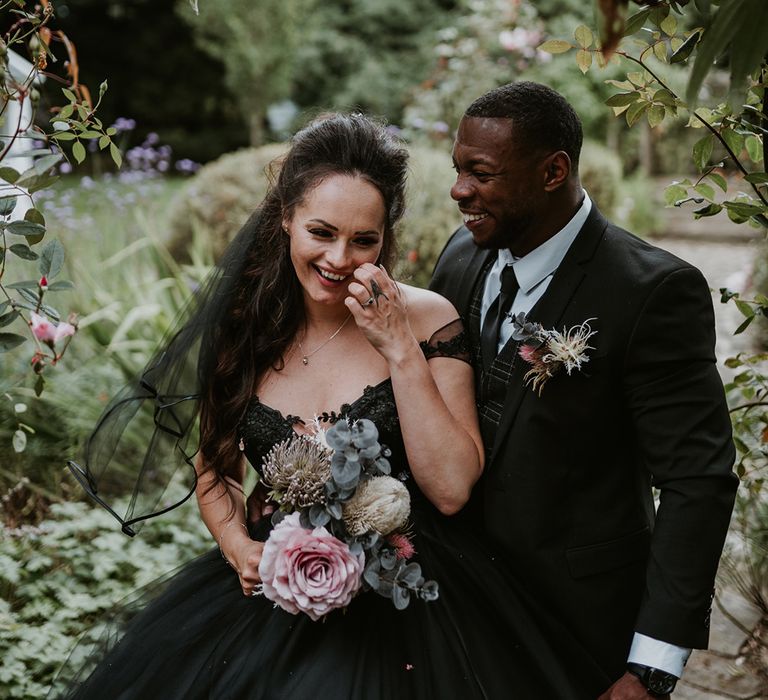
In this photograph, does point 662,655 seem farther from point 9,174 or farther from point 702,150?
point 9,174

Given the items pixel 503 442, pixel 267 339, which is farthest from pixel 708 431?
pixel 267 339

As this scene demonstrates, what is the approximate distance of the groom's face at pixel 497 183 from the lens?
215cm

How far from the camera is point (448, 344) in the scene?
238 cm

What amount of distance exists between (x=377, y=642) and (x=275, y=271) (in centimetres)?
108

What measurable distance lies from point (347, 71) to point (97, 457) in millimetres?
16410

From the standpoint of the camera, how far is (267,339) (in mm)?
2562

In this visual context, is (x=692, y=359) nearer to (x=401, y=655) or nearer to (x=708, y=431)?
(x=708, y=431)

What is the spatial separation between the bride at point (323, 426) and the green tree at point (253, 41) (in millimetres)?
13559

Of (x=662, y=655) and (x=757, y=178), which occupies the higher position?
(x=757, y=178)

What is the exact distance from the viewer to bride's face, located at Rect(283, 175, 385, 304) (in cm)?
229

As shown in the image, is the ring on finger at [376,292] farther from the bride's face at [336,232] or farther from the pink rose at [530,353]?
the pink rose at [530,353]

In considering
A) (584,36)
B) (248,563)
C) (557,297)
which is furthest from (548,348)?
(248,563)

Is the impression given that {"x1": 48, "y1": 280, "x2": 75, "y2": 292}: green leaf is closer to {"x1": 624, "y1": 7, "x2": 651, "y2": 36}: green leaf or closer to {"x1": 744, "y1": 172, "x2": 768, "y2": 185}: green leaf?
{"x1": 624, "y1": 7, "x2": 651, "y2": 36}: green leaf

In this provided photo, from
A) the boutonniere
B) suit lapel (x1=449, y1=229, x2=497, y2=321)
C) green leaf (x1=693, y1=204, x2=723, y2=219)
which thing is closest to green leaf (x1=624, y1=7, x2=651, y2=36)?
green leaf (x1=693, y1=204, x2=723, y2=219)
